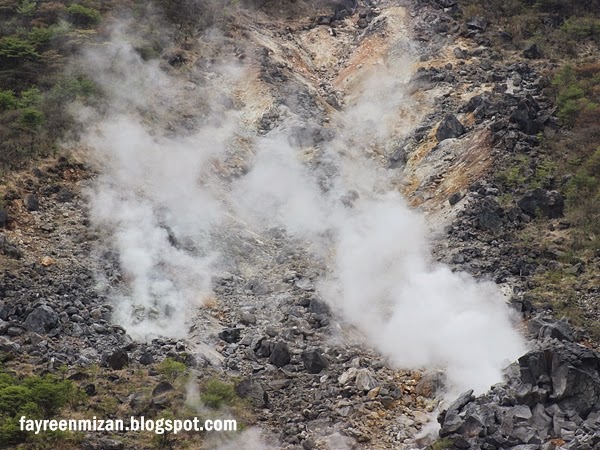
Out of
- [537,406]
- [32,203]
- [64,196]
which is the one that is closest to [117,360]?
[32,203]

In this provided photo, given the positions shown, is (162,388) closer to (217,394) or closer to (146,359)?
(217,394)

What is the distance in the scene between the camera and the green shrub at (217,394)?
13477 millimetres

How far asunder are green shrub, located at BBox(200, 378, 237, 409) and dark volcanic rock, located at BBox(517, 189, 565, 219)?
35.5ft

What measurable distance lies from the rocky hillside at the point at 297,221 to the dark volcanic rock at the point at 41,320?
0.17ft

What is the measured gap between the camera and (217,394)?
1371cm

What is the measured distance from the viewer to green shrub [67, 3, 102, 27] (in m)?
26.0

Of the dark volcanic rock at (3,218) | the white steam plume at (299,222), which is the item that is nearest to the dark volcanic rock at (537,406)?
the white steam plume at (299,222)

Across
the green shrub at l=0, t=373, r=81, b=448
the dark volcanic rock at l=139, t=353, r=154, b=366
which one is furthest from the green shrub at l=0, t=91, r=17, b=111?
the green shrub at l=0, t=373, r=81, b=448

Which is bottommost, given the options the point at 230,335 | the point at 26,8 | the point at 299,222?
the point at 230,335

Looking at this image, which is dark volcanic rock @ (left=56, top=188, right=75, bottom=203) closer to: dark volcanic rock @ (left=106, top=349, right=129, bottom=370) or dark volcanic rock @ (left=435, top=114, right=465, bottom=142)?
dark volcanic rock @ (left=106, top=349, right=129, bottom=370)

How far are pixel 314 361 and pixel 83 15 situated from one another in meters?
17.6

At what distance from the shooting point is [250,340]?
16.4 metres

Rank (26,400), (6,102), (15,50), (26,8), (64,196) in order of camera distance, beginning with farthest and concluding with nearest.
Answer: (26,8) → (15,50) → (6,102) → (64,196) → (26,400)

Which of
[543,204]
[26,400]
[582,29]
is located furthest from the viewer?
[582,29]
